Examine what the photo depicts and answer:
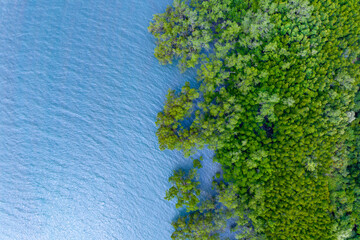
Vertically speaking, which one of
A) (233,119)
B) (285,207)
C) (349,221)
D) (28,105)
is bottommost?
(349,221)

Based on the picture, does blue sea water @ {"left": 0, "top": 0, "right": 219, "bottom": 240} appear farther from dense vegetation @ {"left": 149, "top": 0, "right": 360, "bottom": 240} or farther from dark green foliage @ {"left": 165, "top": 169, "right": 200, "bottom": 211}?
dense vegetation @ {"left": 149, "top": 0, "right": 360, "bottom": 240}

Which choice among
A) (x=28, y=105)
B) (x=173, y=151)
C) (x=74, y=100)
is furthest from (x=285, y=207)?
(x=28, y=105)

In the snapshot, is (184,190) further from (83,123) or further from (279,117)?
(83,123)

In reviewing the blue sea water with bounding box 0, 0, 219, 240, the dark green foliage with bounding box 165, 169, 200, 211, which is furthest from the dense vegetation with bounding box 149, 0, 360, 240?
the blue sea water with bounding box 0, 0, 219, 240

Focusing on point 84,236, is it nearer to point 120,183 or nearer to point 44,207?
point 44,207

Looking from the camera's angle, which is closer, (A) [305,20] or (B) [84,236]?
(A) [305,20]

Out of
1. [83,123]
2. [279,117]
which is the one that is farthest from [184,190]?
[83,123]
